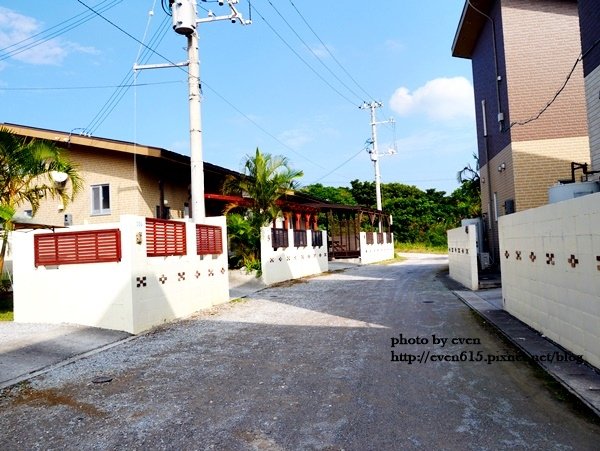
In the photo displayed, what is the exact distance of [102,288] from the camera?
336 inches

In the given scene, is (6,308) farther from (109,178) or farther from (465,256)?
(465,256)

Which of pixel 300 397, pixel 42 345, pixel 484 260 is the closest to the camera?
pixel 300 397

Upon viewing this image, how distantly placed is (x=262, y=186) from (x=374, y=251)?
15.0 meters

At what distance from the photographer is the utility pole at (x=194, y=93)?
42.0ft

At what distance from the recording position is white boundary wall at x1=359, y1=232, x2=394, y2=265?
28609mm

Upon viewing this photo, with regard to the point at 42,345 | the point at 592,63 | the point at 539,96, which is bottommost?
the point at 42,345

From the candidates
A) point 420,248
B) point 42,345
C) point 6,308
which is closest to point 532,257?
point 42,345

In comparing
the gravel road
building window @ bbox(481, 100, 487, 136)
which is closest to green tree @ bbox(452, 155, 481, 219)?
building window @ bbox(481, 100, 487, 136)

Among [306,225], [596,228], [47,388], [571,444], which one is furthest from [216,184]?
[571,444]

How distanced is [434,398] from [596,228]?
8.78 feet

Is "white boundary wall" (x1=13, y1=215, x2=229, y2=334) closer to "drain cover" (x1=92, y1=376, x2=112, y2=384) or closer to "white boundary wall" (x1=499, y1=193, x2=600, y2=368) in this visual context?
"drain cover" (x1=92, y1=376, x2=112, y2=384)

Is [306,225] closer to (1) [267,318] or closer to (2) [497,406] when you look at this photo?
(1) [267,318]

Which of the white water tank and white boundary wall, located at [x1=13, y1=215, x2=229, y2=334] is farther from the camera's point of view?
the white water tank

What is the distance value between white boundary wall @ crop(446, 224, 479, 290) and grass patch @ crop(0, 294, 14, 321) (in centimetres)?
1135
